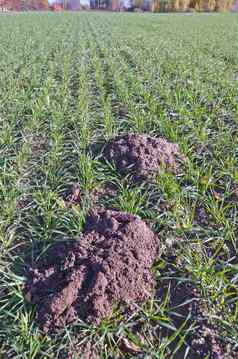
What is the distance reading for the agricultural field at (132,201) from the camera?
234cm

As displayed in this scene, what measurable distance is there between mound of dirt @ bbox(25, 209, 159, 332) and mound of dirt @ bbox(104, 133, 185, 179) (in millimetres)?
1058

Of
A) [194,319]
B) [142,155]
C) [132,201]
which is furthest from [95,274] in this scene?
[142,155]

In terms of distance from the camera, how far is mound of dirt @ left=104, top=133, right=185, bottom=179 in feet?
13.1

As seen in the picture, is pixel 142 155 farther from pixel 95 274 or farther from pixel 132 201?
pixel 95 274

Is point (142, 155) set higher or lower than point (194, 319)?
higher

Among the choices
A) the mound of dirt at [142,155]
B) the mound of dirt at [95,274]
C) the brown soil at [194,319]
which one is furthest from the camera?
the mound of dirt at [142,155]

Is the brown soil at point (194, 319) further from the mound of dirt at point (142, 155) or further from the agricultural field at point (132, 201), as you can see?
the mound of dirt at point (142, 155)

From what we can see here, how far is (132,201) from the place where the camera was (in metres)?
3.33

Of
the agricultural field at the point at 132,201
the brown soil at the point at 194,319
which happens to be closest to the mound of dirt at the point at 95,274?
the agricultural field at the point at 132,201

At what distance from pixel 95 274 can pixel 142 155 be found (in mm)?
1821

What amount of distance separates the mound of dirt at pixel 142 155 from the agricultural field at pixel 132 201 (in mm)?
37

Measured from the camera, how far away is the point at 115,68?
29.2 feet

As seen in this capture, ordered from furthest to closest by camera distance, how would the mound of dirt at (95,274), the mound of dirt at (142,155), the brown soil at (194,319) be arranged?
the mound of dirt at (142,155) < the mound of dirt at (95,274) < the brown soil at (194,319)

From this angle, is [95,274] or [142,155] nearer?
[95,274]
